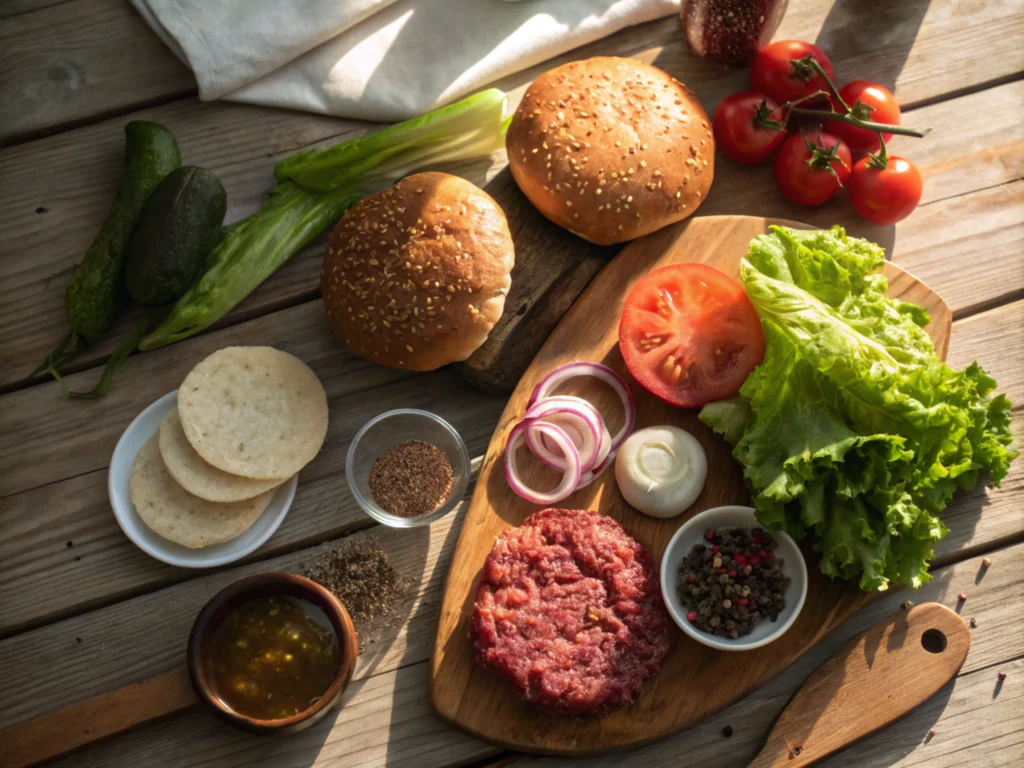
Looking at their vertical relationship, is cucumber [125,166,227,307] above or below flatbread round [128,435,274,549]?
above

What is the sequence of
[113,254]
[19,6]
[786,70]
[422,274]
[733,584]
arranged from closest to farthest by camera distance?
[733,584] → [422,274] → [113,254] → [786,70] → [19,6]

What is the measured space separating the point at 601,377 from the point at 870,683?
55.7 inches

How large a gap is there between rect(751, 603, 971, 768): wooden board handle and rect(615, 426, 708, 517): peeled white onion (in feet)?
2.51

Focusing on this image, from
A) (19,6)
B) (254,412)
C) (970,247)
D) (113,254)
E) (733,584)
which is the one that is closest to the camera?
(733,584)

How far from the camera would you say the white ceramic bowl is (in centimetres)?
287

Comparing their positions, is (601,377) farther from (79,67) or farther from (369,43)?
(79,67)

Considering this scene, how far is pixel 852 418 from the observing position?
2914 millimetres

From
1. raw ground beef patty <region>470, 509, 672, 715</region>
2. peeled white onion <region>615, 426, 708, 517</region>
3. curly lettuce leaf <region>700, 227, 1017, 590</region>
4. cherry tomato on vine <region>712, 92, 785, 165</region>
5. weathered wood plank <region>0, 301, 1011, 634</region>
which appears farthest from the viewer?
cherry tomato on vine <region>712, 92, 785, 165</region>

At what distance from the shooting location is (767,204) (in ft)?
11.6

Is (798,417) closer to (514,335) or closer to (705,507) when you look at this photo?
(705,507)

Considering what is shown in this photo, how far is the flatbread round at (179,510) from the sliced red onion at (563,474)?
3.03 feet

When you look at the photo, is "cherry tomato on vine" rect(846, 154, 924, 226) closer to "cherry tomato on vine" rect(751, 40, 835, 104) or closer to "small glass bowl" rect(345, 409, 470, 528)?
"cherry tomato on vine" rect(751, 40, 835, 104)

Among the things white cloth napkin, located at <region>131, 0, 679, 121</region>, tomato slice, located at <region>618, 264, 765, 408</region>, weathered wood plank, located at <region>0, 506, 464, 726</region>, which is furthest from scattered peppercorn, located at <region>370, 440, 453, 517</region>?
white cloth napkin, located at <region>131, 0, 679, 121</region>

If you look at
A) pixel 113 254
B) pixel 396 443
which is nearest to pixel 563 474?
pixel 396 443
